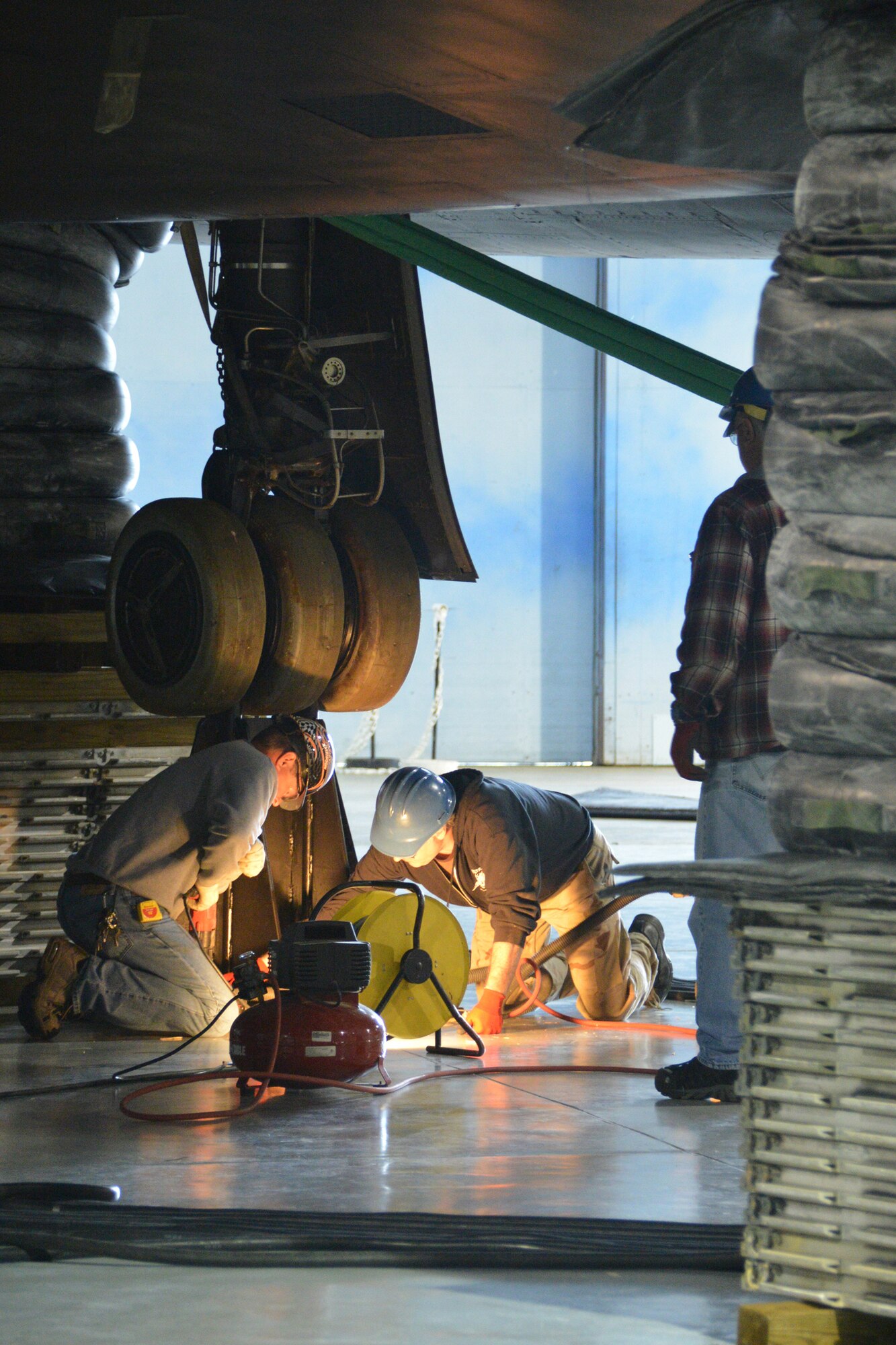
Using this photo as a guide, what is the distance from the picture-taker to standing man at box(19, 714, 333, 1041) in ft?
18.0

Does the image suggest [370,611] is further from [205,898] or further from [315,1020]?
[315,1020]

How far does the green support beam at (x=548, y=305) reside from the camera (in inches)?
213

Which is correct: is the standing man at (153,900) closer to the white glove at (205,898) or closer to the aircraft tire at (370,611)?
the white glove at (205,898)

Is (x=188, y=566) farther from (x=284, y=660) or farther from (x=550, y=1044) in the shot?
(x=550, y=1044)

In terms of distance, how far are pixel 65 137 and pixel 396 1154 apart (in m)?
3.40

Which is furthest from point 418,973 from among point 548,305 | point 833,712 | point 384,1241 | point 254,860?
point 833,712

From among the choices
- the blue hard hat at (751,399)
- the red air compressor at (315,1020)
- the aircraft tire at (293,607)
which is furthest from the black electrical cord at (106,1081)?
the blue hard hat at (751,399)

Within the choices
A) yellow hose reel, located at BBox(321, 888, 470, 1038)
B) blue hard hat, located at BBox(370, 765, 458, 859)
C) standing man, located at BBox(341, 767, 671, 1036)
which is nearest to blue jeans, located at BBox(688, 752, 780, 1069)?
standing man, located at BBox(341, 767, 671, 1036)

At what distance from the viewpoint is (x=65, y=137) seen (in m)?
Result: 5.18

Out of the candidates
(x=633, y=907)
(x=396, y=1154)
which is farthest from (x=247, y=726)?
(x=633, y=907)

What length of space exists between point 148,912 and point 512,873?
1308 millimetres

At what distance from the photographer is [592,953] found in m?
5.83

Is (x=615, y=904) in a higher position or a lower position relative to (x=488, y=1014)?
higher

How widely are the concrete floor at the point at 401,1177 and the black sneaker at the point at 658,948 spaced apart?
0.70 meters
